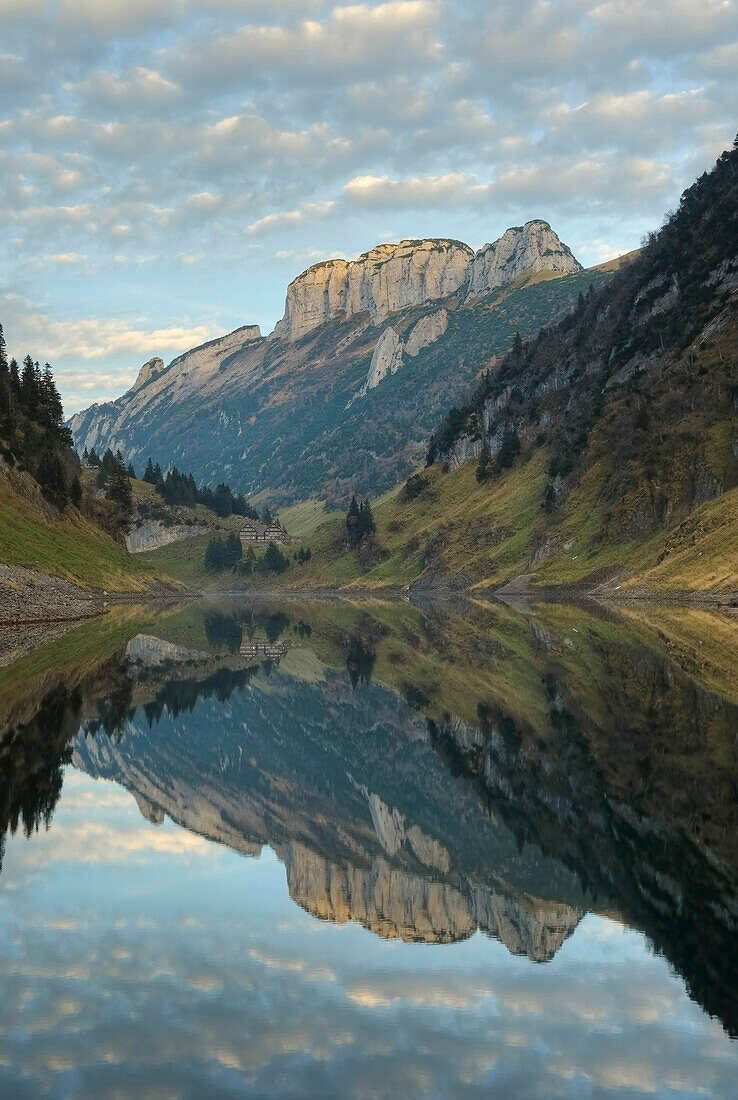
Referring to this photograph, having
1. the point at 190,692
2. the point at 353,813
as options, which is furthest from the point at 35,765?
the point at 190,692

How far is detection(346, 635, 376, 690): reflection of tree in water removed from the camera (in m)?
52.8

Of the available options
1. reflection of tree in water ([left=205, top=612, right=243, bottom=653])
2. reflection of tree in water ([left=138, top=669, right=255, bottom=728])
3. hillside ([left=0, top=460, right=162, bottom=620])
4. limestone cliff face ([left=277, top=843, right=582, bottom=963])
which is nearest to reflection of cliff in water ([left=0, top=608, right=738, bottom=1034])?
limestone cliff face ([left=277, top=843, right=582, bottom=963])

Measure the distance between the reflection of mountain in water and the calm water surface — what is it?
0.10m

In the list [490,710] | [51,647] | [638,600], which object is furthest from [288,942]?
[638,600]

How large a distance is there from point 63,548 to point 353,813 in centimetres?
10792

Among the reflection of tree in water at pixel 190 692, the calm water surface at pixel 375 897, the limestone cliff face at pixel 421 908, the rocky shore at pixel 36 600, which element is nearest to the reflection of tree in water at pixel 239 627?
the rocky shore at pixel 36 600

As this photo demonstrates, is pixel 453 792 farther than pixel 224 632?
No

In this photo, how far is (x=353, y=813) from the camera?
24.2m

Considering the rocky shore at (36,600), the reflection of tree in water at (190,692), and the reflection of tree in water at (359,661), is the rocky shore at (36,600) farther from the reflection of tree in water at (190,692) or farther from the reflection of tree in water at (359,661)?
the reflection of tree in water at (190,692)

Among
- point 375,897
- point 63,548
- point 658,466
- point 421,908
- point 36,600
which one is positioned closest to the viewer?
point 421,908

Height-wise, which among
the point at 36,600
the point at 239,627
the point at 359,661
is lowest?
the point at 239,627

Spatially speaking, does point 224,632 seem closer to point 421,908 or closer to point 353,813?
point 353,813

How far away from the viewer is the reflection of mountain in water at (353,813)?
1652cm

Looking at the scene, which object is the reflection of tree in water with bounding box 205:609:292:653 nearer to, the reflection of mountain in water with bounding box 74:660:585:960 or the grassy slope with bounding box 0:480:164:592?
the grassy slope with bounding box 0:480:164:592
